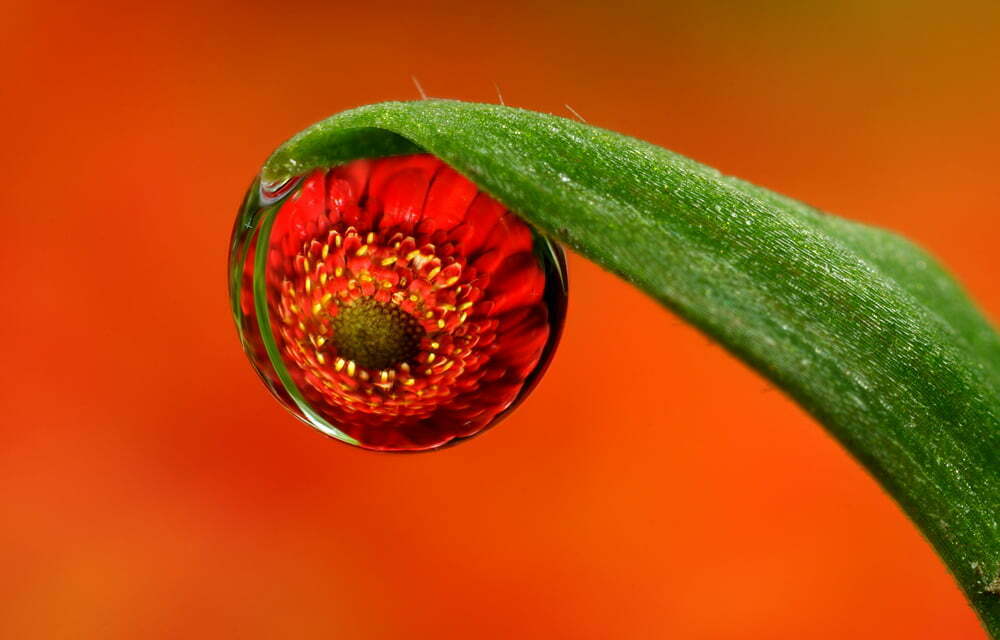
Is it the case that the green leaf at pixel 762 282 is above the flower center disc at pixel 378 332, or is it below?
above

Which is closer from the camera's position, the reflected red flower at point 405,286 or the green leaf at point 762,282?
the green leaf at point 762,282

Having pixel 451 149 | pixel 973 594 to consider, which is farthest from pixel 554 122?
pixel 973 594

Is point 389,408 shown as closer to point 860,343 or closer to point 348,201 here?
point 348,201

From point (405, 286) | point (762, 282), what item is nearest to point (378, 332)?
point (405, 286)

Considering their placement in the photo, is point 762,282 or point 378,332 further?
point 378,332

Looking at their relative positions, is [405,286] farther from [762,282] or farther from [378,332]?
[762,282]
